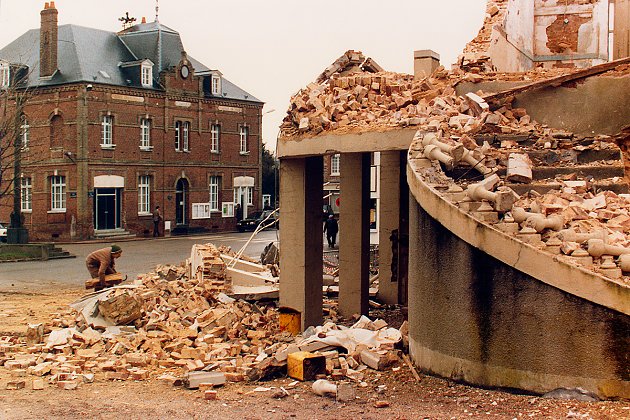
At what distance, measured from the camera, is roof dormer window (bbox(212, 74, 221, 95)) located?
5841 centimetres

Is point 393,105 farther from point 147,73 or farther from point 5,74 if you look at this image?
point 5,74

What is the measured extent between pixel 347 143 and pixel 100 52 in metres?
41.1

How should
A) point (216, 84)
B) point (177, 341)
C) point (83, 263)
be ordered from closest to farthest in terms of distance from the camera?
point (177, 341), point (83, 263), point (216, 84)

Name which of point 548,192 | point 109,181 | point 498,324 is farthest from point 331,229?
point 498,324

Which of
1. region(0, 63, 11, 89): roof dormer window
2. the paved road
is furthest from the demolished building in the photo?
region(0, 63, 11, 89): roof dormer window

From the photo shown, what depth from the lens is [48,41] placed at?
166ft

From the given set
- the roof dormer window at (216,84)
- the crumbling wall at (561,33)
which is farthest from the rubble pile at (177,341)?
the roof dormer window at (216,84)

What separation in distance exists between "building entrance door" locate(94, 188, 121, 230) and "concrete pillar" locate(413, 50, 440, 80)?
116ft

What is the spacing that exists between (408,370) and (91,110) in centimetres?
4190

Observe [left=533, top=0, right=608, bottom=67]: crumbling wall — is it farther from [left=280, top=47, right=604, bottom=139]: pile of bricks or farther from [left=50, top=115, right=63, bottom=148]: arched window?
[left=50, top=115, right=63, bottom=148]: arched window

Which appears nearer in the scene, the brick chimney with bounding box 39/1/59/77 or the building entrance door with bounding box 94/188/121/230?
the brick chimney with bounding box 39/1/59/77

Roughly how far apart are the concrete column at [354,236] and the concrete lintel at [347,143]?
233 cm

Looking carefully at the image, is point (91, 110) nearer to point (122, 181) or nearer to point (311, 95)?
point (122, 181)

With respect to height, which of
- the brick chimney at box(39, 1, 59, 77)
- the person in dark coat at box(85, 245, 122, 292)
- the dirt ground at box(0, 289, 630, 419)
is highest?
the brick chimney at box(39, 1, 59, 77)
